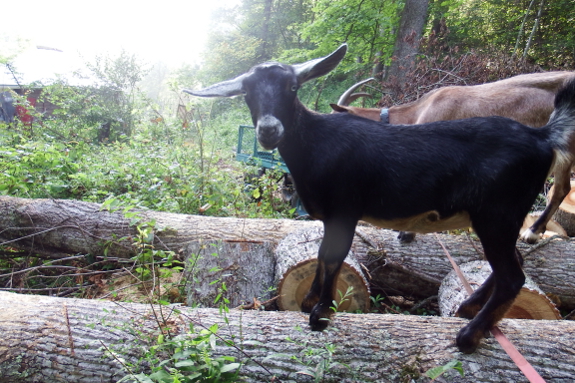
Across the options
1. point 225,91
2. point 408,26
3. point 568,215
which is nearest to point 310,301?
point 225,91

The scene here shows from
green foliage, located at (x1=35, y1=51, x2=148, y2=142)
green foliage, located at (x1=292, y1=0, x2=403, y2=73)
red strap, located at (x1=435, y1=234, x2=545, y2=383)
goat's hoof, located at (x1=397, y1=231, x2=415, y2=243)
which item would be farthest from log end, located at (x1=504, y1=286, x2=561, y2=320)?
green foliage, located at (x1=35, y1=51, x2=148, y2=142)

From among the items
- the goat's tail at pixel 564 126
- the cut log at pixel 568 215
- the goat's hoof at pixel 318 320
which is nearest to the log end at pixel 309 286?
the goat's hoof at pixel 318 320

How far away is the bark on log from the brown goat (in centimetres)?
153

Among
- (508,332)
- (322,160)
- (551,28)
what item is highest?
(551,28)

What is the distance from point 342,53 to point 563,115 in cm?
137

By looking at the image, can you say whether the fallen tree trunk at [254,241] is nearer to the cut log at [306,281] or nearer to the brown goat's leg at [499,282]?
the cut log at [306,281]

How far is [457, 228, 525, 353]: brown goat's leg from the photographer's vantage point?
1903 millimetres

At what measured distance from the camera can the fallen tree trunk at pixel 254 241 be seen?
10.9 feet

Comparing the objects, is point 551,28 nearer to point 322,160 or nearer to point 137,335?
point 322,160

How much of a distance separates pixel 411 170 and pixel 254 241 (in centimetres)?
192

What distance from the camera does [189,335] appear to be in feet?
Answer: 6.10

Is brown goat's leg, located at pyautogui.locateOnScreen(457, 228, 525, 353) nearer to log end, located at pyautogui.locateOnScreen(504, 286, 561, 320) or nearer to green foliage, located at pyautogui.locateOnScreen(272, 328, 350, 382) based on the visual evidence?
A: green foliage, located at pyautogui.locateOnScreen(272, 328, 350, 382)

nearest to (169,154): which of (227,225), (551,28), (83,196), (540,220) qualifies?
(83,196)

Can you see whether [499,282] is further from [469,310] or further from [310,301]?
[310,301]
